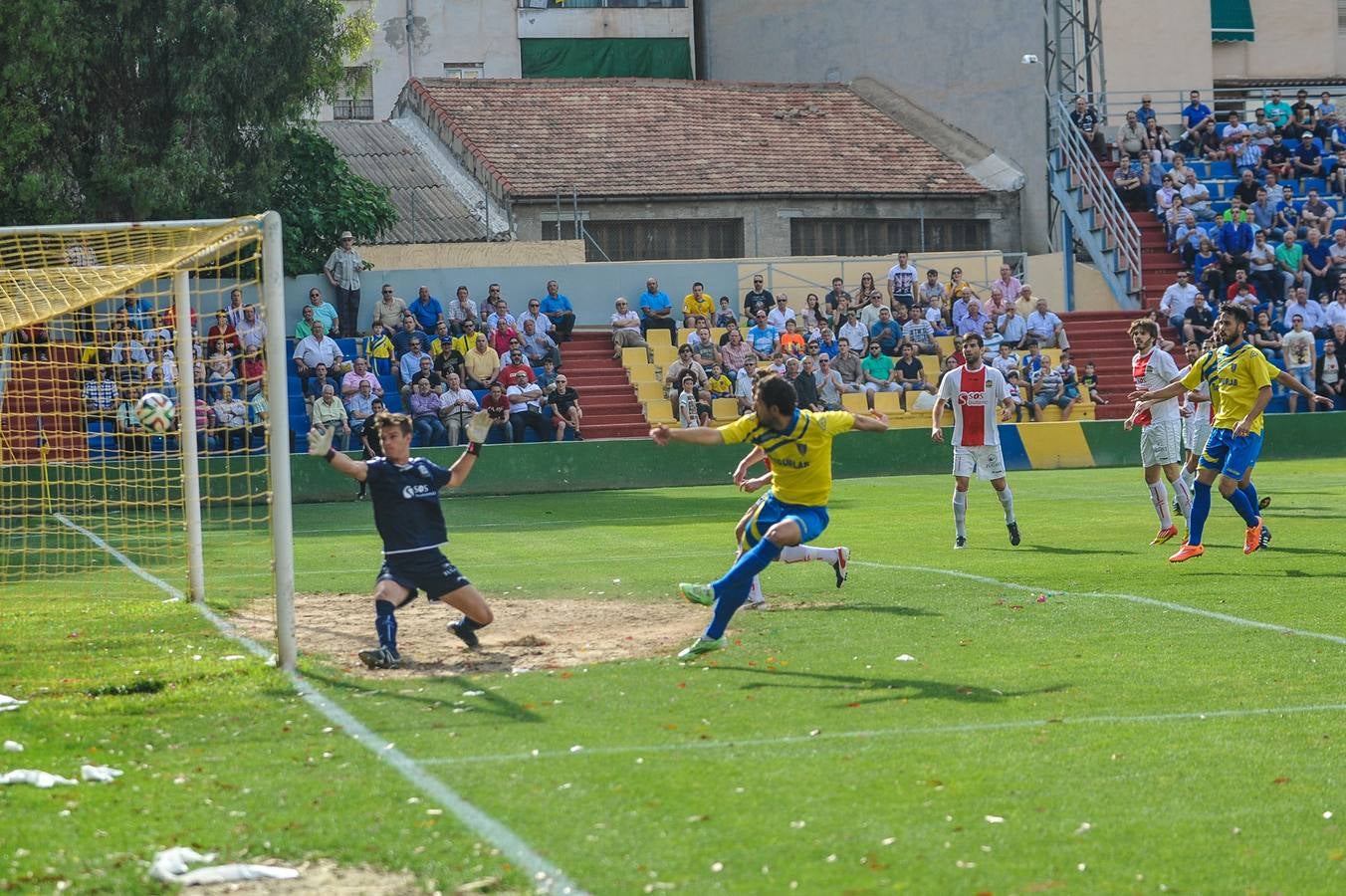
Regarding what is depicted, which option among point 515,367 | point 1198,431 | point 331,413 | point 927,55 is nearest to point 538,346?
point 515,367

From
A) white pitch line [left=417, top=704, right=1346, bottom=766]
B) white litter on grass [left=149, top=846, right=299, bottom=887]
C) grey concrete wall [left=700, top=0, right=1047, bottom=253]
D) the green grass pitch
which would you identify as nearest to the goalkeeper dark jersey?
the green grass pitch

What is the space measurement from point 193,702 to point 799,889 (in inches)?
174

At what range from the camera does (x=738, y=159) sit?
41.6 m

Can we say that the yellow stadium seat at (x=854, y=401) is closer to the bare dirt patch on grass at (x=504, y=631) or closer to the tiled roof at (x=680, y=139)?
the tiled roof at (x=680, y=139)

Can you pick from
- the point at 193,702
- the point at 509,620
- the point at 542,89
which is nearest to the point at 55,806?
the point at 193,702

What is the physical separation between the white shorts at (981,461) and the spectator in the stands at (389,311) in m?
16.0

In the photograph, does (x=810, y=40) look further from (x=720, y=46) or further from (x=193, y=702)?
(x=193, y=702)

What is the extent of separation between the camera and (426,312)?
30.9 metres

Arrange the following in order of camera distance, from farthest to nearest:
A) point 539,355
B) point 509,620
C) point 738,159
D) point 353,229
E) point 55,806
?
point 738,159 < point 353,229 < point 539,355 < point 509,620 < point 55,806

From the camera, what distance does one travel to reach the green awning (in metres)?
42.9

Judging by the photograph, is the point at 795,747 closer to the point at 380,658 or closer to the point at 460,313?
the point at 380,658

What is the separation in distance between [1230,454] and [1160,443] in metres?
2.70

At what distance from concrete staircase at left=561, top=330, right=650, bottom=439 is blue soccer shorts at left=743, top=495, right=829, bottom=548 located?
19.3 m

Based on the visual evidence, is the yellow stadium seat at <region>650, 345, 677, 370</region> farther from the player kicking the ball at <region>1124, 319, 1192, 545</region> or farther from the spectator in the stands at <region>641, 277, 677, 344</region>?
the player kicking the ball at <region>1124, 319, 1192, 545</region>
